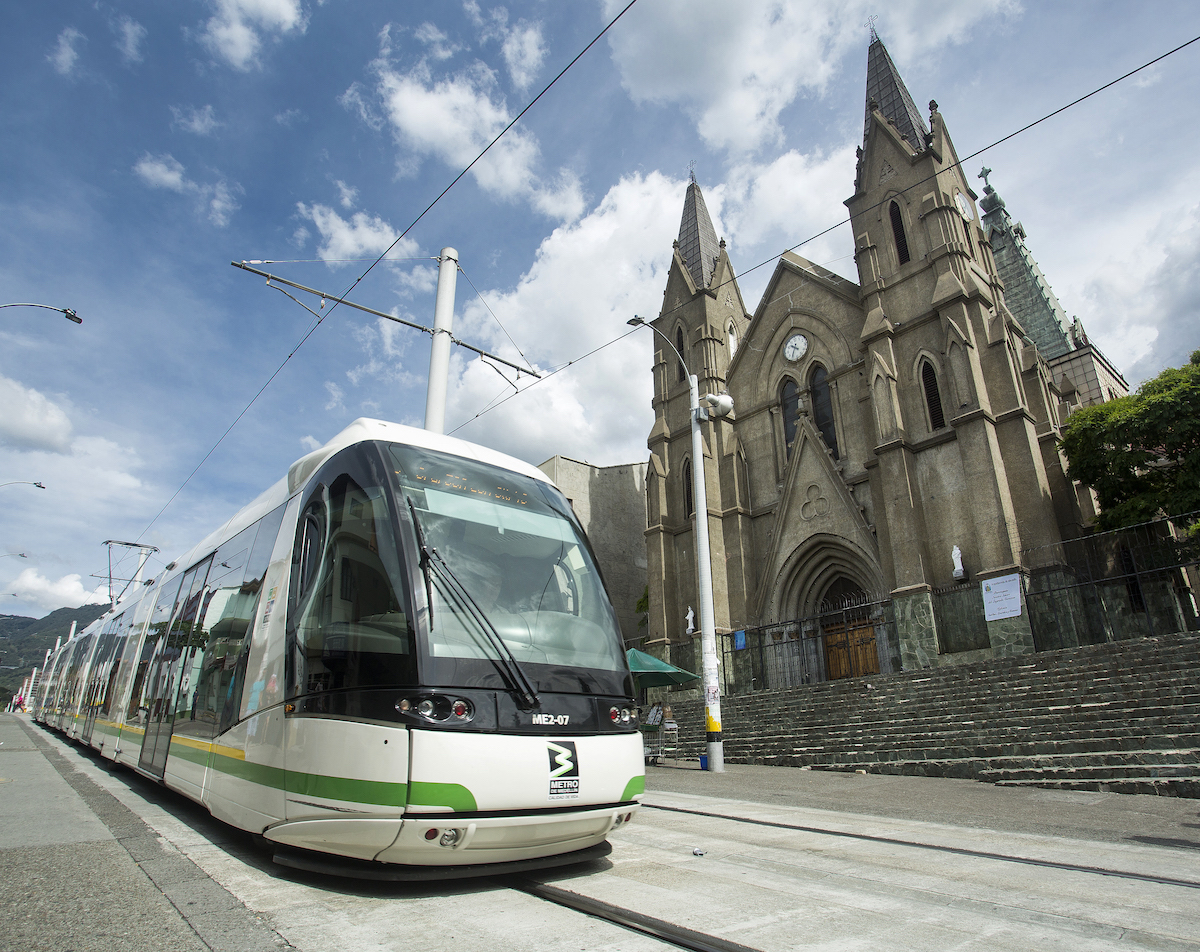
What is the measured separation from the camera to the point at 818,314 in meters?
28.2

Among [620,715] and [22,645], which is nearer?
[620,715]

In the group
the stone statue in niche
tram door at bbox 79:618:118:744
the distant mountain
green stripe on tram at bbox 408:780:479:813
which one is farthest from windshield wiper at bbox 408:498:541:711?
the distant mountain

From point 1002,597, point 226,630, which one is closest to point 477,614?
point 226,630

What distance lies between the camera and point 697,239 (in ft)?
115

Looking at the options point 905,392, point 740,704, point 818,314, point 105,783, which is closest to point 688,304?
point 818,314

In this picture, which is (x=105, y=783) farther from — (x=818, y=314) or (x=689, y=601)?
(x=818, y=314)

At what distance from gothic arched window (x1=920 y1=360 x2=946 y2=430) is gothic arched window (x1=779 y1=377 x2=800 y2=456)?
5.53 m

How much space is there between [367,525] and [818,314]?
27014 millimetres

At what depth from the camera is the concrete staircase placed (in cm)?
938

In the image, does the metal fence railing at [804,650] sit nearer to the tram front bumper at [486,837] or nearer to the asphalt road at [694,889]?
the asphalt road at [694,889]

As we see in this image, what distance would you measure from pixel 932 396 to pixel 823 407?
16.3 ft

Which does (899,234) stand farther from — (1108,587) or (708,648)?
(708,648)

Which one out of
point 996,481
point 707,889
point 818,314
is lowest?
point 707,889

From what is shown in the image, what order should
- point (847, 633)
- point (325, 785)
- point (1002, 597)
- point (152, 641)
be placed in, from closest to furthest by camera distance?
point (325, 785) → point (152, 641) → point (1002, 597) → point (847, 633)
